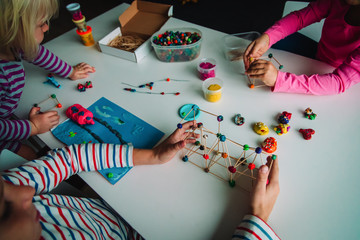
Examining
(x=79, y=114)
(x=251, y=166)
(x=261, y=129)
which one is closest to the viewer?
(x=251, y=166)

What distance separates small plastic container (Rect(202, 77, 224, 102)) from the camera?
91 centimetres

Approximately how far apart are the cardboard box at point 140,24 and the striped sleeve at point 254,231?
35.2 inches

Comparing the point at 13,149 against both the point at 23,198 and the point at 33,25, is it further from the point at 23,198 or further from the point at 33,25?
the point at 23,198

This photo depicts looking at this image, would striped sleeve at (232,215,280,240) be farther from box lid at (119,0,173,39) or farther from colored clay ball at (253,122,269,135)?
box lid at (119,0,173,39)

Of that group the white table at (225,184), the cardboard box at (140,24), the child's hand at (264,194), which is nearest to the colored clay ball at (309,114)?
the white table at (225,184)

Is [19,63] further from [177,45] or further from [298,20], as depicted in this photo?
[298,20]

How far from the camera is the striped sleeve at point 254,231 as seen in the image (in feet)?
1.94

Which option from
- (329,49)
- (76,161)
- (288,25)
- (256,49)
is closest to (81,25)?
(76,161)

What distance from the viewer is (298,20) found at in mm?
1103

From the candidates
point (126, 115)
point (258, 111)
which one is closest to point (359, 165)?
point (258, 111)

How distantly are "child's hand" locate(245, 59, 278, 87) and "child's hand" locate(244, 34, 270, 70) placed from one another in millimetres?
93

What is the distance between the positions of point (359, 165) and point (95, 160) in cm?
85

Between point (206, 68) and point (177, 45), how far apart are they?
0.19m

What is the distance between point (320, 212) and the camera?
64 centimetres
